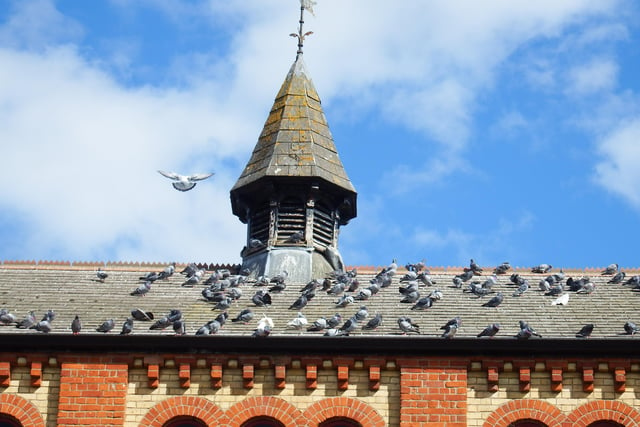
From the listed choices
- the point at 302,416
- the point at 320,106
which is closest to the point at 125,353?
the point at 302,416

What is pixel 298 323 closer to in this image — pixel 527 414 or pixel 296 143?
pixel 527 414

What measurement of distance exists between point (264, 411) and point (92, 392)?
310 centimetres

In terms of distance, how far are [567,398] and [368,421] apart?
11.8 ft

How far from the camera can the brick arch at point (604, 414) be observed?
2936 centimetres

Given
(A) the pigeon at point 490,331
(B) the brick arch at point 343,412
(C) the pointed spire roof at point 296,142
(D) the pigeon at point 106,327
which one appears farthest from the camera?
(C) the pointed spire roof at point 296,142

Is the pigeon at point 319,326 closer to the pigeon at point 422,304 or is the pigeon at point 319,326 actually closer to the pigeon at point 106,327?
the pigeon at point 422,304

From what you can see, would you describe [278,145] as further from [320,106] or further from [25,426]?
[25,426]

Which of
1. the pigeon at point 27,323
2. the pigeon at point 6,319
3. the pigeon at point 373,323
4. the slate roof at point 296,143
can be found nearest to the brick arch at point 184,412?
the pigeon at point 27,323

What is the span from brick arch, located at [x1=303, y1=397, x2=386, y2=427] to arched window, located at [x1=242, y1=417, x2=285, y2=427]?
56 centimetres

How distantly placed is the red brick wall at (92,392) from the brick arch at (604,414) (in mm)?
8040

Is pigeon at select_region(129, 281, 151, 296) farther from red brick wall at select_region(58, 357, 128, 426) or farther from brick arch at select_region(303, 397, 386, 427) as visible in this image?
brick arch at select_region(303, 397, 386, 427)

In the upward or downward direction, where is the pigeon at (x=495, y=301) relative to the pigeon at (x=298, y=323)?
upward

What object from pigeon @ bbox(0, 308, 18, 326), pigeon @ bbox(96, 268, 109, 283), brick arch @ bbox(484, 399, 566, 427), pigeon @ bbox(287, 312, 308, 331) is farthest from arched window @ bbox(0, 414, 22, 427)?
brick arch @ bbox(484, 399, 566, 427)

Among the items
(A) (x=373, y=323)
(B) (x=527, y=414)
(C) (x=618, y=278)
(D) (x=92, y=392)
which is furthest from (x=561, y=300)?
(D) (x=92, y=392)
